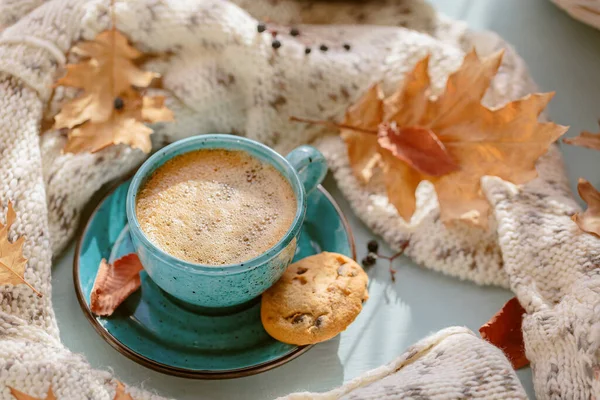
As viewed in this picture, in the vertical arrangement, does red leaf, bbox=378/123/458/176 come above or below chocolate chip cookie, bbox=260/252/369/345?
above

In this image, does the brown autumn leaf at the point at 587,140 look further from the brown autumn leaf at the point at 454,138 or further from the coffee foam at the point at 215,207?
the coffee foam at the point at 215,207

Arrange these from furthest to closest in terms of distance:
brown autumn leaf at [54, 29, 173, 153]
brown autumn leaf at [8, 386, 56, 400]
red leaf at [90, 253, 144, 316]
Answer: brown autumn leaf at [54, 29, 173, 153] < red leaf at [90, 253, 144, 316] < brown autumn leaf at [8, 386, 56, 400]

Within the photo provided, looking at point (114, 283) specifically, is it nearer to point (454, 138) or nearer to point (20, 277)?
point (20, 277)

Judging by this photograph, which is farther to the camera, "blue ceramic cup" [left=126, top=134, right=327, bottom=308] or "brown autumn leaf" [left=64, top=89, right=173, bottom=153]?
"brown autumn leaf" [left=64, top=89, right=173, bottom=153]

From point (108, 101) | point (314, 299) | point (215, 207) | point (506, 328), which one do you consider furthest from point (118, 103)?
point (506, 328)

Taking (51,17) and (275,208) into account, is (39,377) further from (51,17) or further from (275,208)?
(51,17)

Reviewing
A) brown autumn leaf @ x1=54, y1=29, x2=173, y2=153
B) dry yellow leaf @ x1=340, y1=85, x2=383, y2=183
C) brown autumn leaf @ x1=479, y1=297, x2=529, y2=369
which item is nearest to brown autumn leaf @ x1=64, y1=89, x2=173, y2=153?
brown autumn leaf @ x1=54, y1=29, x2=173, y2=153

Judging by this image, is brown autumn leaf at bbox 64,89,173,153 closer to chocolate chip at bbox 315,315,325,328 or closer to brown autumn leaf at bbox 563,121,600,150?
chocolate chip at bbox 315,315,325,328
